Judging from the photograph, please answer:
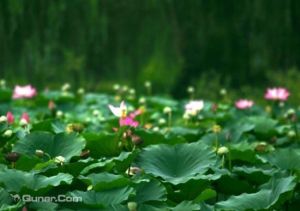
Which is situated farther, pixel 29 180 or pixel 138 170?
pixel 138 170

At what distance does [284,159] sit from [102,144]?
638 mm

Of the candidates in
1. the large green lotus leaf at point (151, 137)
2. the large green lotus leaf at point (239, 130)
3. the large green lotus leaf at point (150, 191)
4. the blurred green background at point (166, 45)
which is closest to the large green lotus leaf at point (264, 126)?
the large green lotus leaf at point (239, 130)

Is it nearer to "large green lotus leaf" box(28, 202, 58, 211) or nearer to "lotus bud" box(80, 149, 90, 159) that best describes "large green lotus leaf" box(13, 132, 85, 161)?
"lotus bud" box(80, 149, 90, 159)

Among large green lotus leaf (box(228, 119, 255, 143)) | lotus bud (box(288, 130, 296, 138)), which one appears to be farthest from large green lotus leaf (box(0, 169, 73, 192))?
lotus bud (box(288, 130, 296, 138))

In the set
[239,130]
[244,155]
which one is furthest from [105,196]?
[239,130]

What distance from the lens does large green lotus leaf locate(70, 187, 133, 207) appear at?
6.98 feet

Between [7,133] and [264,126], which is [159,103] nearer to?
[264,126]

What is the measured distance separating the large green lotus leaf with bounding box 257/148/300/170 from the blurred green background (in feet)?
14.5

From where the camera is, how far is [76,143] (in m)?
2.65

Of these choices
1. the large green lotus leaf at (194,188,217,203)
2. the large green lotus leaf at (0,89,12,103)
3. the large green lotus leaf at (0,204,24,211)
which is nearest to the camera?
the large green lotus leaf at (0,204,24,211)

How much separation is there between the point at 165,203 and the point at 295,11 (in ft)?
18.2

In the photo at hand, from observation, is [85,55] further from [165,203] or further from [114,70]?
[165,203]

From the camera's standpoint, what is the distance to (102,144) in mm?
2742

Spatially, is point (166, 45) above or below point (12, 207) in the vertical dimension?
above
